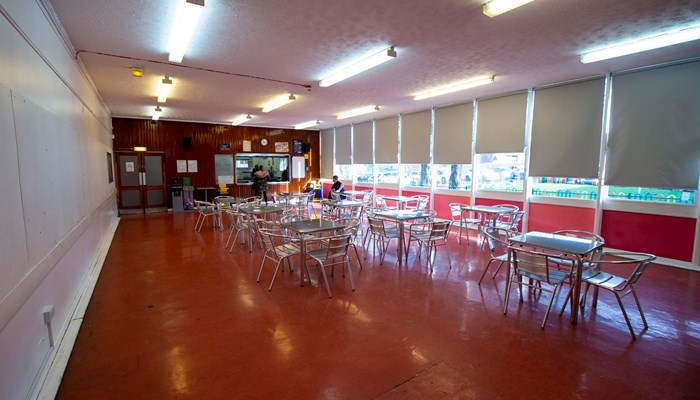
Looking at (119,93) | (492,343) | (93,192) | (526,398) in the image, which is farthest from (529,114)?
(119,93)

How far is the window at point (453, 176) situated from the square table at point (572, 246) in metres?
4.54

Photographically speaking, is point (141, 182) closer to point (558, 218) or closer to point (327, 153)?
point (327, 153)

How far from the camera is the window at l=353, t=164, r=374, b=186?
1195 centimetres

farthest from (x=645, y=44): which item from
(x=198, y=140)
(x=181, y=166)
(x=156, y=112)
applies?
(x=181, y=166)

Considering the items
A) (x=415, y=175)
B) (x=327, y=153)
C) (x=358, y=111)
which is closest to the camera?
(x=358, y=111)

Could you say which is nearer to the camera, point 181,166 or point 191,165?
point 181,166

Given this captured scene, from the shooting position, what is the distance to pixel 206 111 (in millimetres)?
9750

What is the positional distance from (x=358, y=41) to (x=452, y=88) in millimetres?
3210

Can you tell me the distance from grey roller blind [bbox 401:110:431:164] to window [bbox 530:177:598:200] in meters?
3.06

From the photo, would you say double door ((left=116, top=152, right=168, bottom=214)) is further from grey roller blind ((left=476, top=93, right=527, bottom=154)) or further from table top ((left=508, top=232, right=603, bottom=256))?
table top ((left=508, top=232, right=603, bottom=256))

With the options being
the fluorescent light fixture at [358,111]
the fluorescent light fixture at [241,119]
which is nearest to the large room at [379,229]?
the fluorescent light fixture at [358,111]

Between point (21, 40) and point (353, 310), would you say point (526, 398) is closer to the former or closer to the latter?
point (353, 310)

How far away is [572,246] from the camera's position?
11.4 feet

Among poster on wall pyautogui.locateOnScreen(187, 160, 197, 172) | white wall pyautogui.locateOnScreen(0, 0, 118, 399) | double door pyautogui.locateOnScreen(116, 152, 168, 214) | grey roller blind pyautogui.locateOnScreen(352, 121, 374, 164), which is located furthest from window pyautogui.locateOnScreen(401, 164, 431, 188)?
double door pyautogui.locateOnScreen(116, 152, 168, 214)
